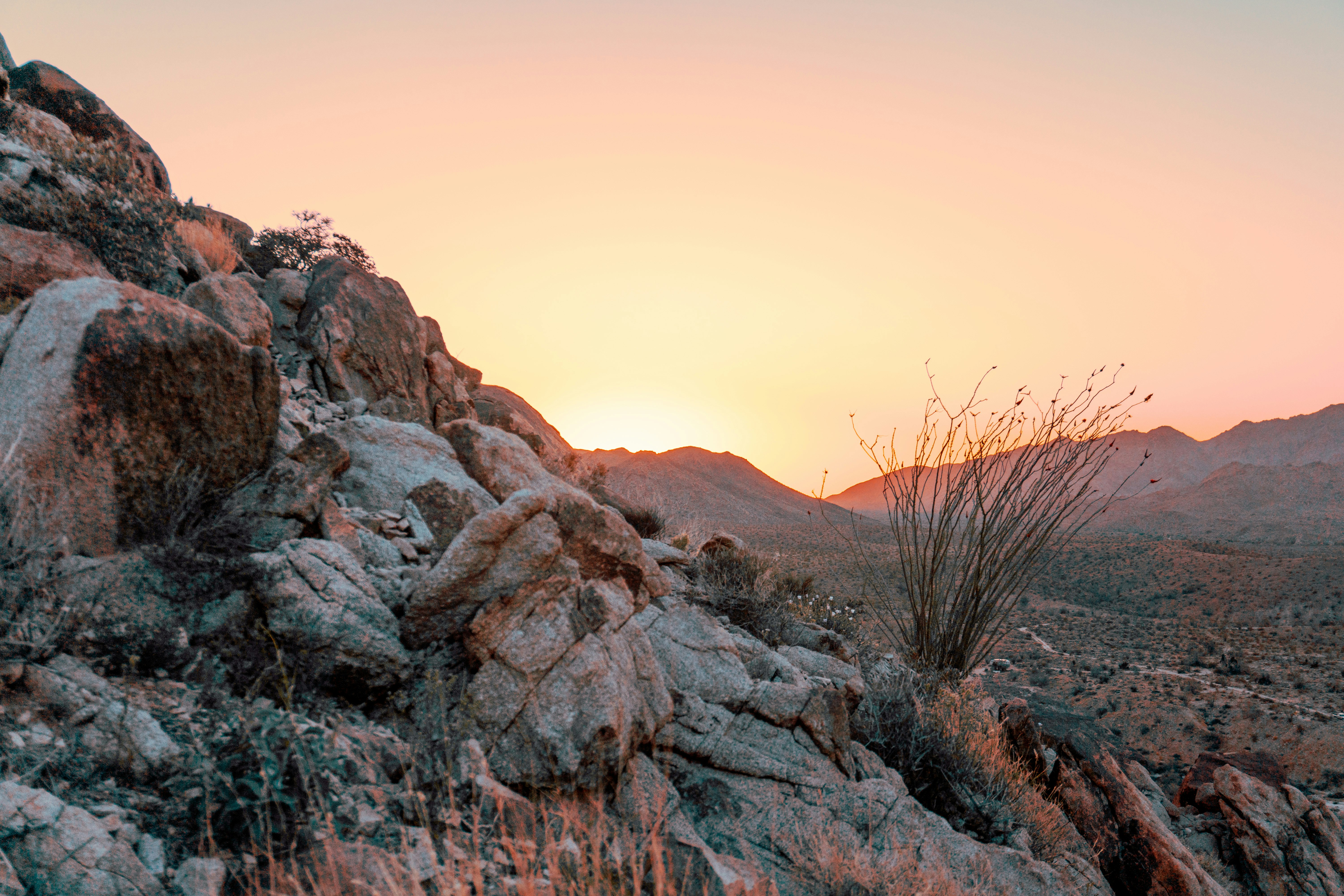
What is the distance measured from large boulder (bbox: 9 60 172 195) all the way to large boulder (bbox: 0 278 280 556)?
7.68 meters

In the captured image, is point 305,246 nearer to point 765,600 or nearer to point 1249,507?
point 765,600

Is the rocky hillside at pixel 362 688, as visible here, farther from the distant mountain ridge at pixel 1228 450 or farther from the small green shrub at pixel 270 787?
the distant mountain ridge at pixel 1228 450

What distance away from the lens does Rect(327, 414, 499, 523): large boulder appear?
5883 mm

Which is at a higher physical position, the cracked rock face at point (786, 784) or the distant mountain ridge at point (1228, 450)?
the distant mountain ridge at point (1228, 450)

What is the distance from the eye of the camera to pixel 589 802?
12.5 ft

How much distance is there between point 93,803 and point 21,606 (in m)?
1.24

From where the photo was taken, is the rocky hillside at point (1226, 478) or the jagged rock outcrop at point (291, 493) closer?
the jagged rock outcrop at point (291, 493)

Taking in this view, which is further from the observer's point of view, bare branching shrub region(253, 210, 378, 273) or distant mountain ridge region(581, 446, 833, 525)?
distant mountain ridge region(581, 446, 833, 525)

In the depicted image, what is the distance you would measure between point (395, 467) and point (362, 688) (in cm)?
289

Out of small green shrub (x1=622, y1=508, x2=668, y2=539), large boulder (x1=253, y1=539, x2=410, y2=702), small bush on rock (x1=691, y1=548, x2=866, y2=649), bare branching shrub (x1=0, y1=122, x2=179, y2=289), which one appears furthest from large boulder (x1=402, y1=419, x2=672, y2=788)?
small green shrub (x1=622, y1=508, x2=668, y2=539)

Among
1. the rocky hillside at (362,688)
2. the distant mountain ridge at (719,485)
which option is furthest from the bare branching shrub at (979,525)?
the distant mountain ridge at (719,485)

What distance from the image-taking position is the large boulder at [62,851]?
2.22m

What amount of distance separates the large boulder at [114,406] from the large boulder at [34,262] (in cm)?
160

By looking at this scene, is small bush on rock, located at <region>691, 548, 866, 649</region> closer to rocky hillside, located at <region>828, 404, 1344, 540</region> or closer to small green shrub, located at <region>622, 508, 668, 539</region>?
small green shrub, located at <region>622, 508, 668, 539</region>
